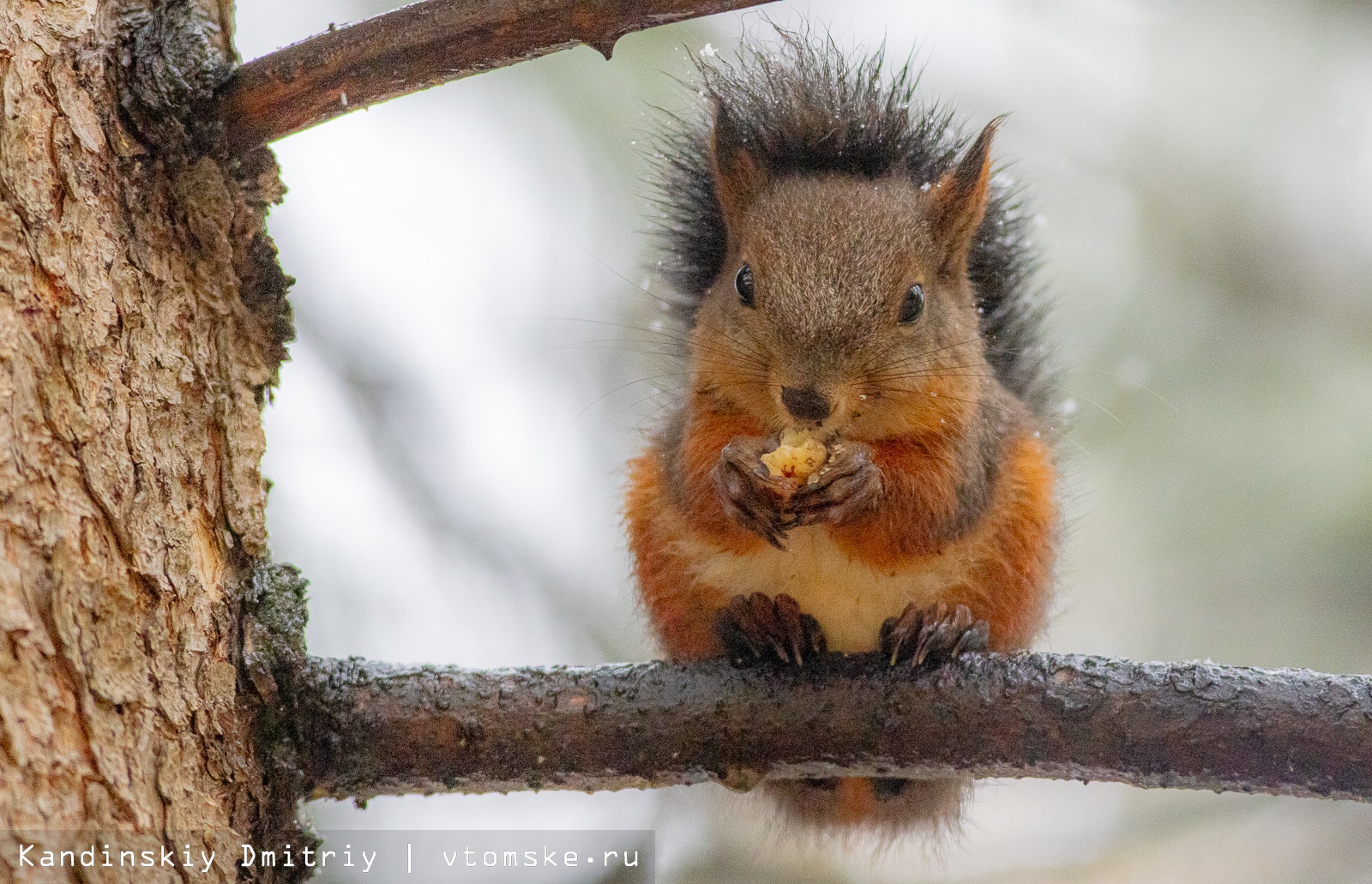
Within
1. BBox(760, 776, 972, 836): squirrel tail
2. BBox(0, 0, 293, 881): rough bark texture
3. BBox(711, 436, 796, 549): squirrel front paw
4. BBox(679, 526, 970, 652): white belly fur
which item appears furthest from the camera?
BBox(760, 776, 972, 836): squirrel tail

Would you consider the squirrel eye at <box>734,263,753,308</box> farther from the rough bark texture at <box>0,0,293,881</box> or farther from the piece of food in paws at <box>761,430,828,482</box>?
the rough bark texture at <box>0,0,293,881</box>

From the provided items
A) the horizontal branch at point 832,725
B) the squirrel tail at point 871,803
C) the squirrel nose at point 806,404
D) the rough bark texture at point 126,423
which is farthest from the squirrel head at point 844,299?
the rough bark texture at point 126,423

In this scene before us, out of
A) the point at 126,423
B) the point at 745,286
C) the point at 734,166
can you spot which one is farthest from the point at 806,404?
the point at 126,423

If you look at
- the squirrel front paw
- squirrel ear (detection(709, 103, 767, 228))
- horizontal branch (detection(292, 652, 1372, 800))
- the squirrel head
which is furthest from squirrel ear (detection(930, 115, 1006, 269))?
horizontal branch (detection(292, 652, 1372, 800))

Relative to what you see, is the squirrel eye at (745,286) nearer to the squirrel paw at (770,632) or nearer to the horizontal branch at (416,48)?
the squirrel paw at (770,632)

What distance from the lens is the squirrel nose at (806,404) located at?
2141 millimetres

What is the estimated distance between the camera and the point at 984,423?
250cm

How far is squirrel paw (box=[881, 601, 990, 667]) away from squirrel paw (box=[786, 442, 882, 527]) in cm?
22

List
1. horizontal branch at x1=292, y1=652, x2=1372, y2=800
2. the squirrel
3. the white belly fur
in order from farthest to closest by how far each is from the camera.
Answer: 1. the white belly fur
2. the squirrel
3. horizontal branch at x1=292, y1=652, x2=1372, y2=800

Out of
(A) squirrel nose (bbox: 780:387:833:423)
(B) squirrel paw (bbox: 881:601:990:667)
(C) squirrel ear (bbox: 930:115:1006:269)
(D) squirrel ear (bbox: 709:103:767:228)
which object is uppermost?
(D) squirrel ear (bbox: 709:103:767:228)

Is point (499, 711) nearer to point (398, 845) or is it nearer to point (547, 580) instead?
point (398, 845)

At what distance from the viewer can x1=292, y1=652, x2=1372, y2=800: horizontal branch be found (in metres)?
1.79

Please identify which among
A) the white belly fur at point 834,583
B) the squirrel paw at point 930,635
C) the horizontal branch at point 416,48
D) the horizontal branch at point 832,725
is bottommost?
the horizontal branch at point 832,725

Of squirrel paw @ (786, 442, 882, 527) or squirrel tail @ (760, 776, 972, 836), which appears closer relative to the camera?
squirrel paw @ (786, 442, 882, 527)
